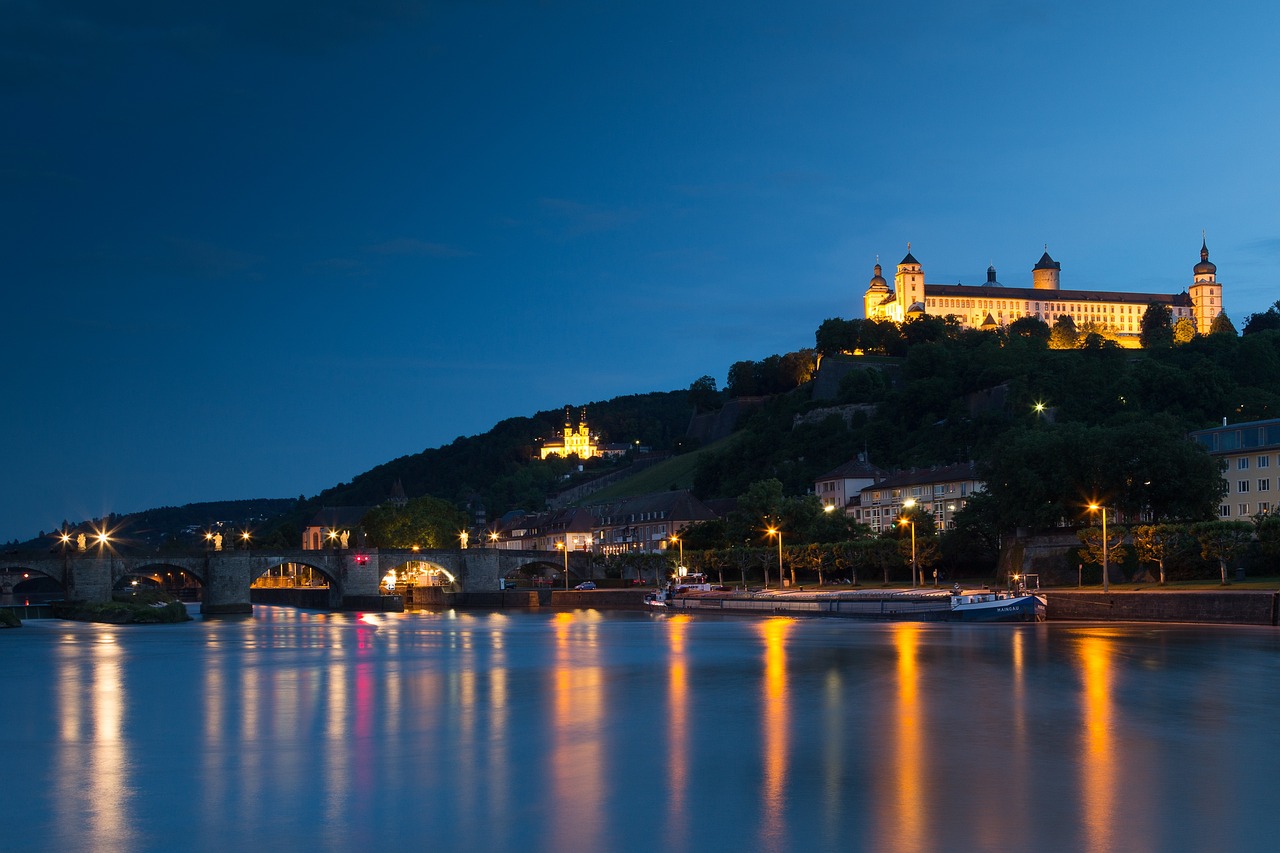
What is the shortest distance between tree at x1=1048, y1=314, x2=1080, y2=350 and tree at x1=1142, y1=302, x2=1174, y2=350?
805cm

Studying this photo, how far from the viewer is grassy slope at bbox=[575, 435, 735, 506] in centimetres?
14500

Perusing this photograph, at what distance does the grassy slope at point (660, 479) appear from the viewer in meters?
145

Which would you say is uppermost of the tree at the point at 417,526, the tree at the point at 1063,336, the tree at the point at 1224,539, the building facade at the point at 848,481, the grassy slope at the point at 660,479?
the tree at the point at 1063,336

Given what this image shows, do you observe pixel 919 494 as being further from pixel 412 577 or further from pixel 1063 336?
pixel 1063 336

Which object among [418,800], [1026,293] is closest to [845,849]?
[418,800]

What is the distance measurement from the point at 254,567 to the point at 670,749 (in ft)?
193

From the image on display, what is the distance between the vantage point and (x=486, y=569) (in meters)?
86.2

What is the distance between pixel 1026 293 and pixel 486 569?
3925 inches

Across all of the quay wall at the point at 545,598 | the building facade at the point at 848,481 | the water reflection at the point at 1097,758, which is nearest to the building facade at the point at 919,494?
the building facade at the point at 848,481

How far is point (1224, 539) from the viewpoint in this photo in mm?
43469

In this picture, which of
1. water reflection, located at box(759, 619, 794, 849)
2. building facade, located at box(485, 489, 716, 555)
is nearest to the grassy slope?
building facade, located at box(485, 489, 716, 555)

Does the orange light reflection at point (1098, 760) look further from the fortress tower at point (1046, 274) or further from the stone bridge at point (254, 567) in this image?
the fortress tower at point (1046, 274)

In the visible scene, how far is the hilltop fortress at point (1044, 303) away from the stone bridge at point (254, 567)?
80127mm

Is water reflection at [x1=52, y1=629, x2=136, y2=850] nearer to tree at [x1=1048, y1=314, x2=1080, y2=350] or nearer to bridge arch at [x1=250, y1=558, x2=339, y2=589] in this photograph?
bridge arch at [x1=250, y1=558, x2=339, y2=589]
